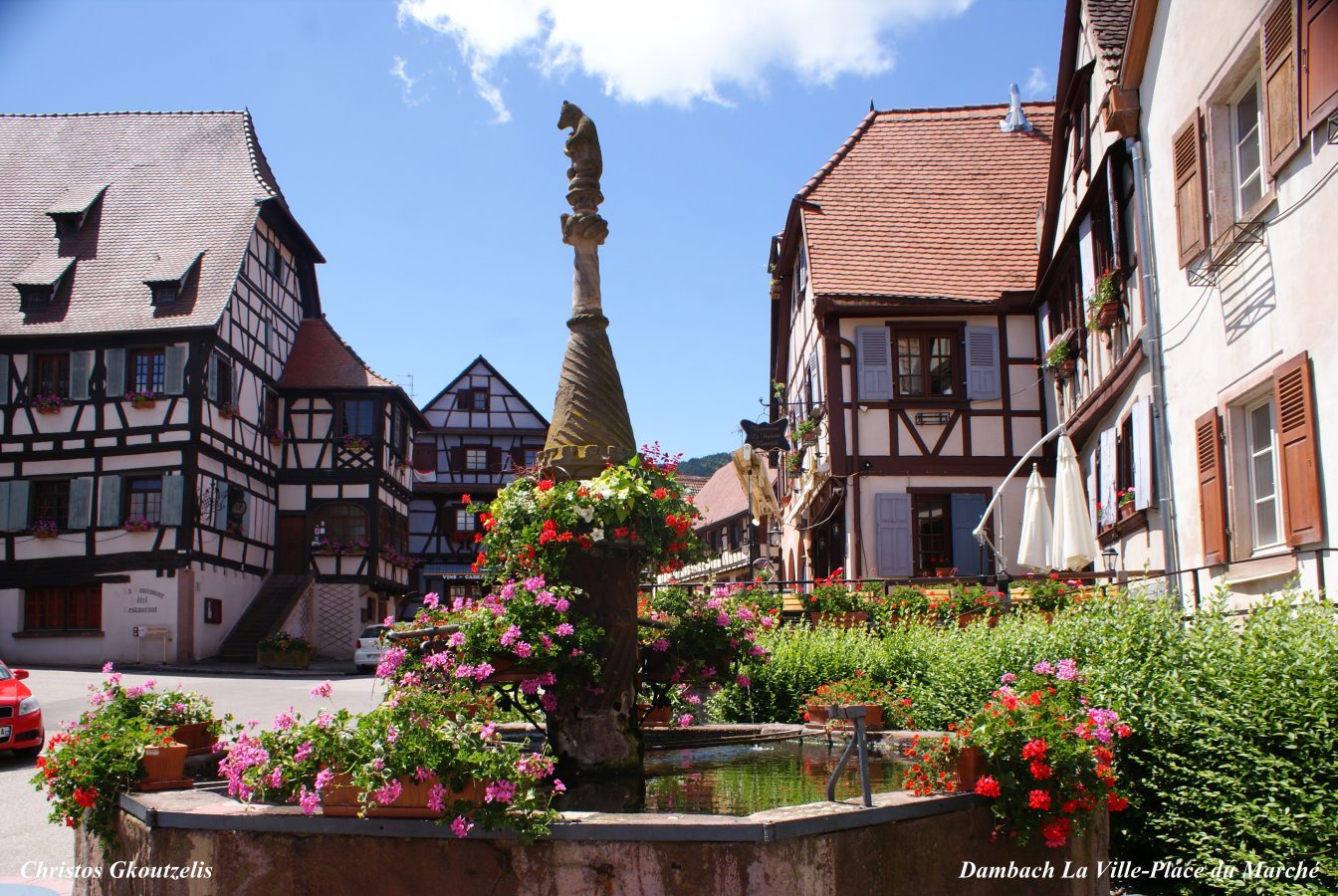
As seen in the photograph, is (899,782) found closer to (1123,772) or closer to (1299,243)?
(1123,772)

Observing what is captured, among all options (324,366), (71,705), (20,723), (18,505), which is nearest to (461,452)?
(324,366)

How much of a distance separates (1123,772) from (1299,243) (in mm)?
4838

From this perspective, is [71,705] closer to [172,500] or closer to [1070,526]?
[172,500]

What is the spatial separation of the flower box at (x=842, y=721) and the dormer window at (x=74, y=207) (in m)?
29.0

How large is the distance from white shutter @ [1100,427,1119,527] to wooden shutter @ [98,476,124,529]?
22233 mm

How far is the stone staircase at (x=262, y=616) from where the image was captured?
29109 millimetres

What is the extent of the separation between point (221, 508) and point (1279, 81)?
25947 mm

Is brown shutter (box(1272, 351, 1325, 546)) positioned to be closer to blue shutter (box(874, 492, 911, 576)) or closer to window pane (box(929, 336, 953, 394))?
blue shutter (box(874, 492, 911, 576))

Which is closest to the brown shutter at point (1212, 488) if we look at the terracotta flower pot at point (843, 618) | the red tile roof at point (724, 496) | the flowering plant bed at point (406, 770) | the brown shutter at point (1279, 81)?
the brown shutter at point (1279, 81)

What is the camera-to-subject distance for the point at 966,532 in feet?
64.3

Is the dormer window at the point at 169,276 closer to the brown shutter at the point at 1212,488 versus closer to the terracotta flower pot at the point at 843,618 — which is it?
the terracotta flower pot at the point at 843,618

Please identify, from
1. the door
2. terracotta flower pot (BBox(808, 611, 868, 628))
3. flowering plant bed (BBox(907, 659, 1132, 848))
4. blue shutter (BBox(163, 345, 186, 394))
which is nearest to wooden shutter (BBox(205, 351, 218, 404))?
blue shutter (BBox(163, 345, 186, 394))

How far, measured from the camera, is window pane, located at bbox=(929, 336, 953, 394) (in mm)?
20234

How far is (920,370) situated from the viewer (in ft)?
66.5
